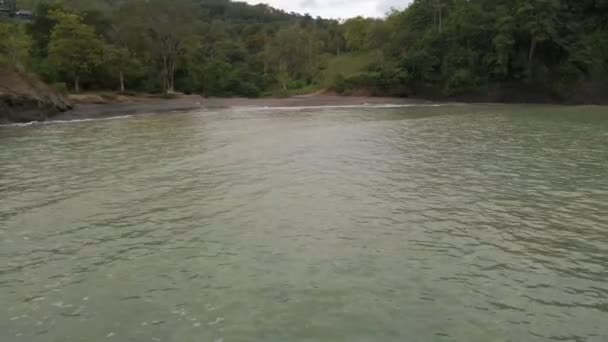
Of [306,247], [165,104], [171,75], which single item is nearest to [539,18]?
[165,104]

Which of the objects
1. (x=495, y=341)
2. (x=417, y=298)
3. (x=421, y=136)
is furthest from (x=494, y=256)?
(x=421, y=136)

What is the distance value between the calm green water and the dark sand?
2046 centimetres

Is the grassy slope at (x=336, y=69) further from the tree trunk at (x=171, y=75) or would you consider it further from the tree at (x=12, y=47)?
the tree at (x=12, y=47)

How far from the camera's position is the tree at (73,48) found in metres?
44.0

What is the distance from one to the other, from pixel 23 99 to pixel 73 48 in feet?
48.5

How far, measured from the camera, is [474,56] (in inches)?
2250

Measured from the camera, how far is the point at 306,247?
8.16m

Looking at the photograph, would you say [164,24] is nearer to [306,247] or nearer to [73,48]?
[73,48]

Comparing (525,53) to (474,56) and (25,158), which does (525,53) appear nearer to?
(474,56)

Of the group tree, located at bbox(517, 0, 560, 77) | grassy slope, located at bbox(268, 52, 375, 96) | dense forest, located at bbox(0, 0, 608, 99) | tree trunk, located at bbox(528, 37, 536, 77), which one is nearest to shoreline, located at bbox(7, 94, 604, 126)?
dense forest, located at bbox(0, 0, 608, 99)

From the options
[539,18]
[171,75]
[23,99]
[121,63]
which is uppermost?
[539,18]

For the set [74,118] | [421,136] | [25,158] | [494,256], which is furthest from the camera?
[74,118]

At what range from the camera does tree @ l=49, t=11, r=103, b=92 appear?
44.0 meters

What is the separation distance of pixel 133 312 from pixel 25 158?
1386 centimetres
